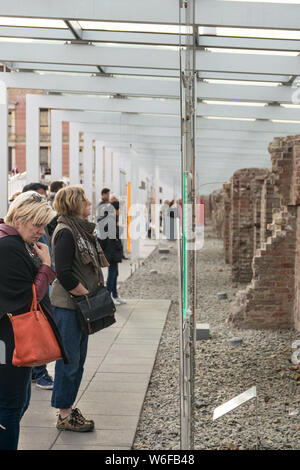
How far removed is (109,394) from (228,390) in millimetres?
1126

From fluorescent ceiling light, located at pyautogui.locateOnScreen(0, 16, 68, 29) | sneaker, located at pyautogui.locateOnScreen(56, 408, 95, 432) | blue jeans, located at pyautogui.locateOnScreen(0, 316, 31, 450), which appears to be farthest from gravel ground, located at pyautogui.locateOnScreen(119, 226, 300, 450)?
fluorescent ceiling light, located at pyautogui.locateOnScreen(0, 16, 68, 29)

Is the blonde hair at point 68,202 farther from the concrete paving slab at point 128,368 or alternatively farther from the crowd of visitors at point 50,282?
the concrete paving slab at point 128,368

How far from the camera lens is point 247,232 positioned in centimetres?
1441

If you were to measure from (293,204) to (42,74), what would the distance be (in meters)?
4.64

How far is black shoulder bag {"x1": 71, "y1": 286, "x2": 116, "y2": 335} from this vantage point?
4.60m

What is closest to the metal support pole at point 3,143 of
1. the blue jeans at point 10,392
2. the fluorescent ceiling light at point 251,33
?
the fluorescent ceiling light at point 251,33

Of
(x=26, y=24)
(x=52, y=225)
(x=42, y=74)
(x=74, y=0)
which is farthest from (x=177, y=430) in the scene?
(x=42, y=74)

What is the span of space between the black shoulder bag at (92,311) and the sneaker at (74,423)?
675 mm

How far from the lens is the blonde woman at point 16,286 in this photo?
3.40m

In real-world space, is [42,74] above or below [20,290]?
above

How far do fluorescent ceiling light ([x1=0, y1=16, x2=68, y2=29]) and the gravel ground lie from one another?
3.96m

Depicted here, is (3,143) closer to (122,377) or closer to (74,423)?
(122,377)

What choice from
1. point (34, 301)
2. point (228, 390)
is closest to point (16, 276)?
point (34, 301)
